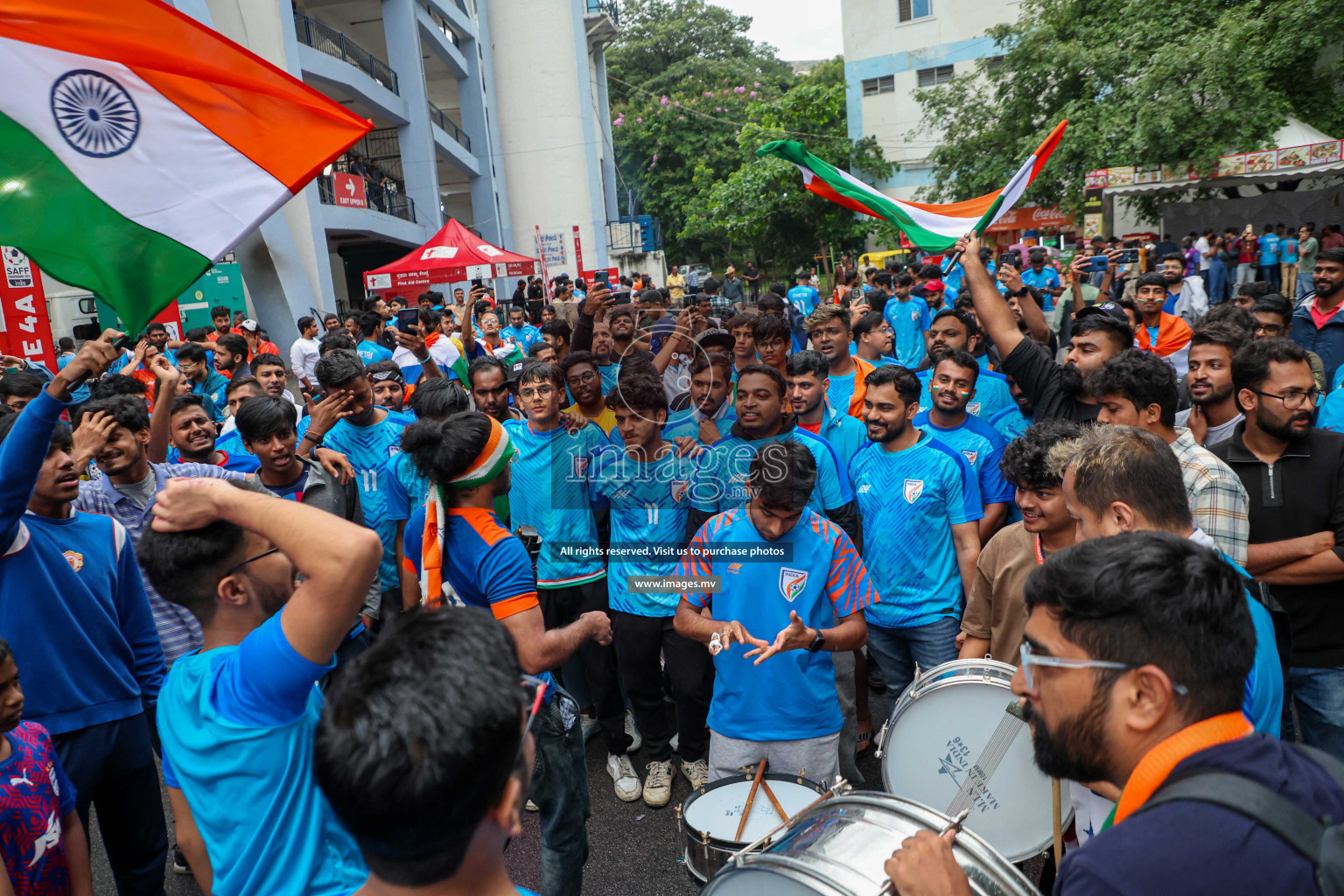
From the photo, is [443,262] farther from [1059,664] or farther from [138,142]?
[1059,664]

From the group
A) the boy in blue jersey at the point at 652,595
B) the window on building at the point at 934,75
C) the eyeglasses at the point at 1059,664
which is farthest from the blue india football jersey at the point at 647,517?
the window on building at the point at 934,75

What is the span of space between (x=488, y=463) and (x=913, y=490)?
7.14 ft

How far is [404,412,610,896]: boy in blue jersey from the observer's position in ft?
10.1

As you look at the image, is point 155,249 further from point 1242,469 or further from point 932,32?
point 932,32

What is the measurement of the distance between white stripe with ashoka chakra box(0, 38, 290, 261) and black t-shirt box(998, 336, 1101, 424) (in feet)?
12.1

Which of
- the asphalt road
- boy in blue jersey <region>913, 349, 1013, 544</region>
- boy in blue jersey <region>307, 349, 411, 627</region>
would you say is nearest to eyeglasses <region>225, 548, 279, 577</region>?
the asphalt road

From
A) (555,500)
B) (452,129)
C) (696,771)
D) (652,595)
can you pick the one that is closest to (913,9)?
(452,129)

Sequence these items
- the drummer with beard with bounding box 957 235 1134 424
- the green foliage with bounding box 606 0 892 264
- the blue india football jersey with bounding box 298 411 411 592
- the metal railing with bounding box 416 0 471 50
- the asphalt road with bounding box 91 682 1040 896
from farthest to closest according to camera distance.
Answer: the green foliage with bounding box 606 0 892 264 < the metal railing with bounding box 416 0 471 50 < the blue india football jersey with bounding box 298 411 411 592 < the drummer with beard with bounding box 957 235 1134 424 < the asphalt road with bounding box 91 682 1040 896

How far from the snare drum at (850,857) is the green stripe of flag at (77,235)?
10.8 ft

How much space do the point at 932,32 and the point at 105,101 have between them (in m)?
34.0

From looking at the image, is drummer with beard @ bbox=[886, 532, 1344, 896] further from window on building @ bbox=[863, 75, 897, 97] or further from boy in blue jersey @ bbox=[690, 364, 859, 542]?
window on building @ bbox=[863, 75, 897, 97]

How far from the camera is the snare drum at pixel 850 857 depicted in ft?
7.06

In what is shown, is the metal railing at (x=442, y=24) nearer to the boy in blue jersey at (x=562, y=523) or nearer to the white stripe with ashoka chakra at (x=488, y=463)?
the boy in blue jersey at (x=562, y=523)

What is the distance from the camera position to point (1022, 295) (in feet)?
20.3
